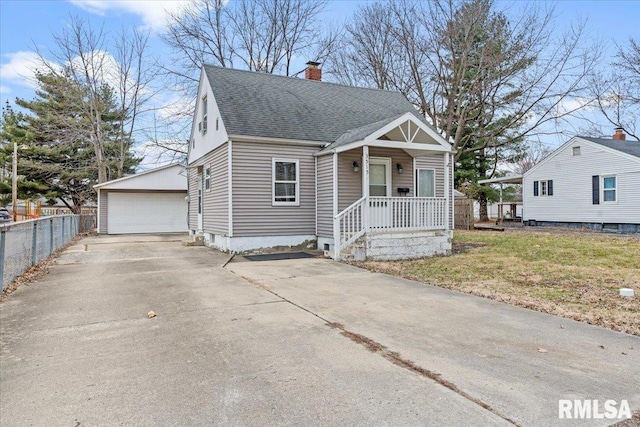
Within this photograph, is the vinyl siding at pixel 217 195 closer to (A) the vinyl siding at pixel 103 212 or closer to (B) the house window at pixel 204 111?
(B) the house window at pixel 204 111

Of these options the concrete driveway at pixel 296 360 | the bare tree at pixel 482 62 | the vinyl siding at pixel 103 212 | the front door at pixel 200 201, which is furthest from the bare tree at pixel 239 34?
the concrete driveway at pixel 296 360

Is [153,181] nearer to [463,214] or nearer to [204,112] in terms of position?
[204,112]

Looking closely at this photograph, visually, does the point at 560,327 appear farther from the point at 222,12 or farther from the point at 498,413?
the point at 222,12

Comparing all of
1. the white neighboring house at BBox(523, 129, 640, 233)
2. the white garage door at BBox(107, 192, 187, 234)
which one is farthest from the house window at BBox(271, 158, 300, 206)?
the white neighboring house at BBox(523, 129, 640, 233)

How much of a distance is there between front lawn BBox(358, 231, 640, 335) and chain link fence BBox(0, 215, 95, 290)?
6695mm

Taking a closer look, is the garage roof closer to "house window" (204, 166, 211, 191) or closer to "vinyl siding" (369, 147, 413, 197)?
"house window" (204, 166, 211, 191)

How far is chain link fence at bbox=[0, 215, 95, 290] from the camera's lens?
6.20m

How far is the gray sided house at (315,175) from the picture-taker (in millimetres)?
10344

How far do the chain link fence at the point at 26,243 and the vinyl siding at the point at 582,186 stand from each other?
856 inches

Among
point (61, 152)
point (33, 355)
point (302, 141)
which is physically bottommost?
point (33, 355)

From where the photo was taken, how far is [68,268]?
8.98 m

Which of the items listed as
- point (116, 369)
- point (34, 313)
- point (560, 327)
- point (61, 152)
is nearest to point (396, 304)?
point (560, 327)

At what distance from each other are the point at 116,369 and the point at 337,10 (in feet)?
86.2

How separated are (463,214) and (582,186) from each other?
19.2ft
